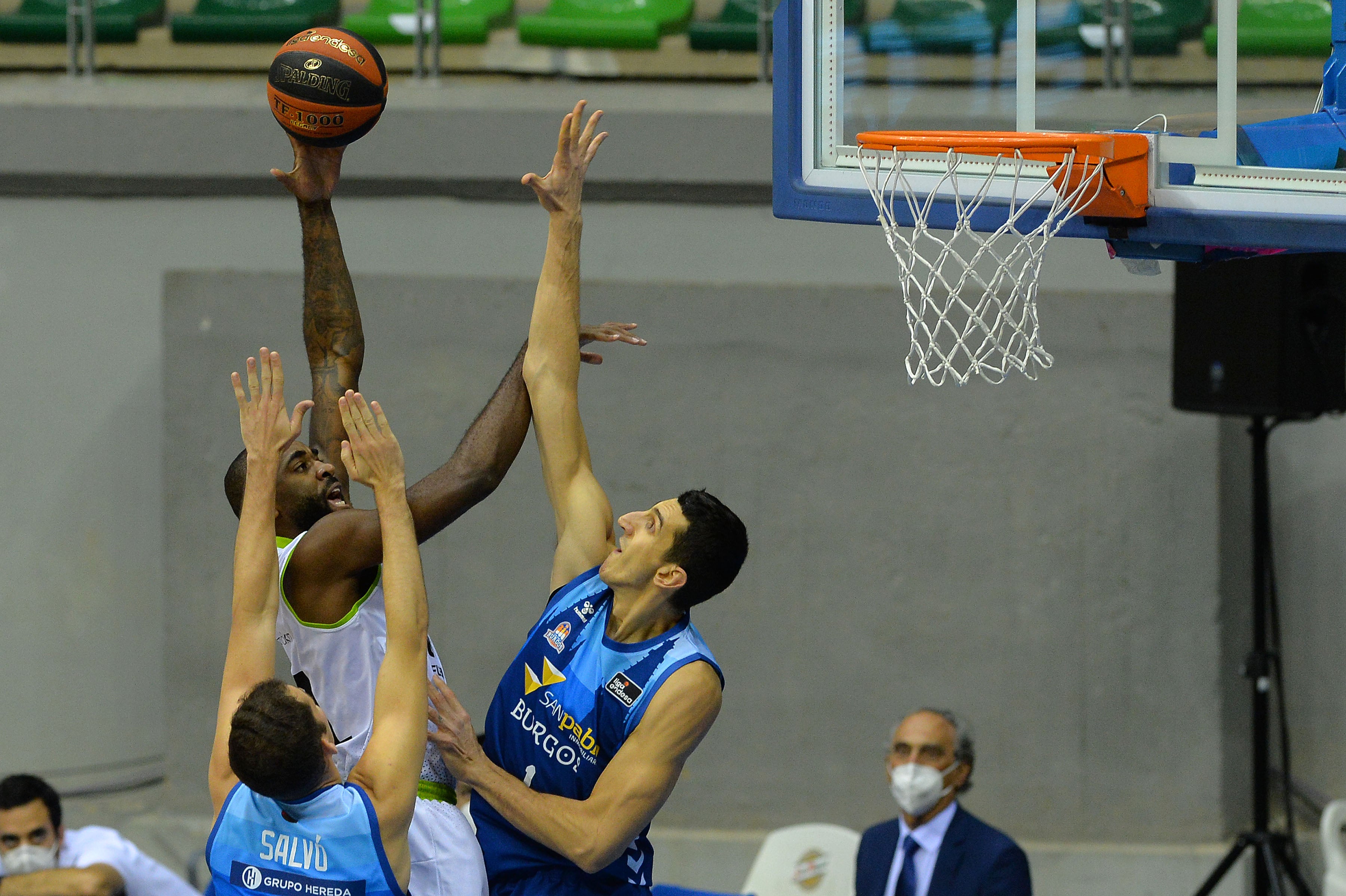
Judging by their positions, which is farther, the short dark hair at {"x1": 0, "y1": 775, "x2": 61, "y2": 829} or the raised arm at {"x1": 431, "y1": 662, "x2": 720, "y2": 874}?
the short dark hair at {"x1": 0, "y1": 775, "x2": 61, "y2": 829}

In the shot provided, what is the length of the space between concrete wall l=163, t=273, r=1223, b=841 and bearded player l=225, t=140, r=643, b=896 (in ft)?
10.6

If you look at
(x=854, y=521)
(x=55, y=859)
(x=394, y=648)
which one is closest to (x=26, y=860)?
(x=55, y=859)

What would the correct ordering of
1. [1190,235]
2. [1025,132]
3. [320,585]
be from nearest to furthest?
[320,585], [1190,235], [1025,132]

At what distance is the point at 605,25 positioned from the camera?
7.98 metres

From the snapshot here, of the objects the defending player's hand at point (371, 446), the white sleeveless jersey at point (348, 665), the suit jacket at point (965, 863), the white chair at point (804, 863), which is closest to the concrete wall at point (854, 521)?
the white chair at point (804, 863)

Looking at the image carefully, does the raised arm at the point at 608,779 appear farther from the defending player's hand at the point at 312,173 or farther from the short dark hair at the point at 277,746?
the defending player's hand at the point at 312,173

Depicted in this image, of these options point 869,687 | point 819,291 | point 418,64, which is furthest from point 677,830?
point 418,64

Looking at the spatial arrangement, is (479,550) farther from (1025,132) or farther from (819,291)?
(1025,132)

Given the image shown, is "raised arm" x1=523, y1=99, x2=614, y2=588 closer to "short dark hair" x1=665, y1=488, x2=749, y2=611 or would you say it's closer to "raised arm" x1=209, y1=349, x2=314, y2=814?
"short dark hair" x1=665, y1=488, x2=749, y2=611

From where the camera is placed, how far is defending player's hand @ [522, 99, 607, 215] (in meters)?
3.61

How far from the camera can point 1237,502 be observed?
24.2ft

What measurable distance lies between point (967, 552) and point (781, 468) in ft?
3.04

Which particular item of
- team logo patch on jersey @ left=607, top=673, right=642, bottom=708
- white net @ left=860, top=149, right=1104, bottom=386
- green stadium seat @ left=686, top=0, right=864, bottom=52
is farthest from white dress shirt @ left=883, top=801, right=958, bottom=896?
green stadium seat @ left=686, top=0, right=864, bottom=52

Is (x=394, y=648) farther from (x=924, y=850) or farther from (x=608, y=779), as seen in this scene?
(x=924, y=850)
